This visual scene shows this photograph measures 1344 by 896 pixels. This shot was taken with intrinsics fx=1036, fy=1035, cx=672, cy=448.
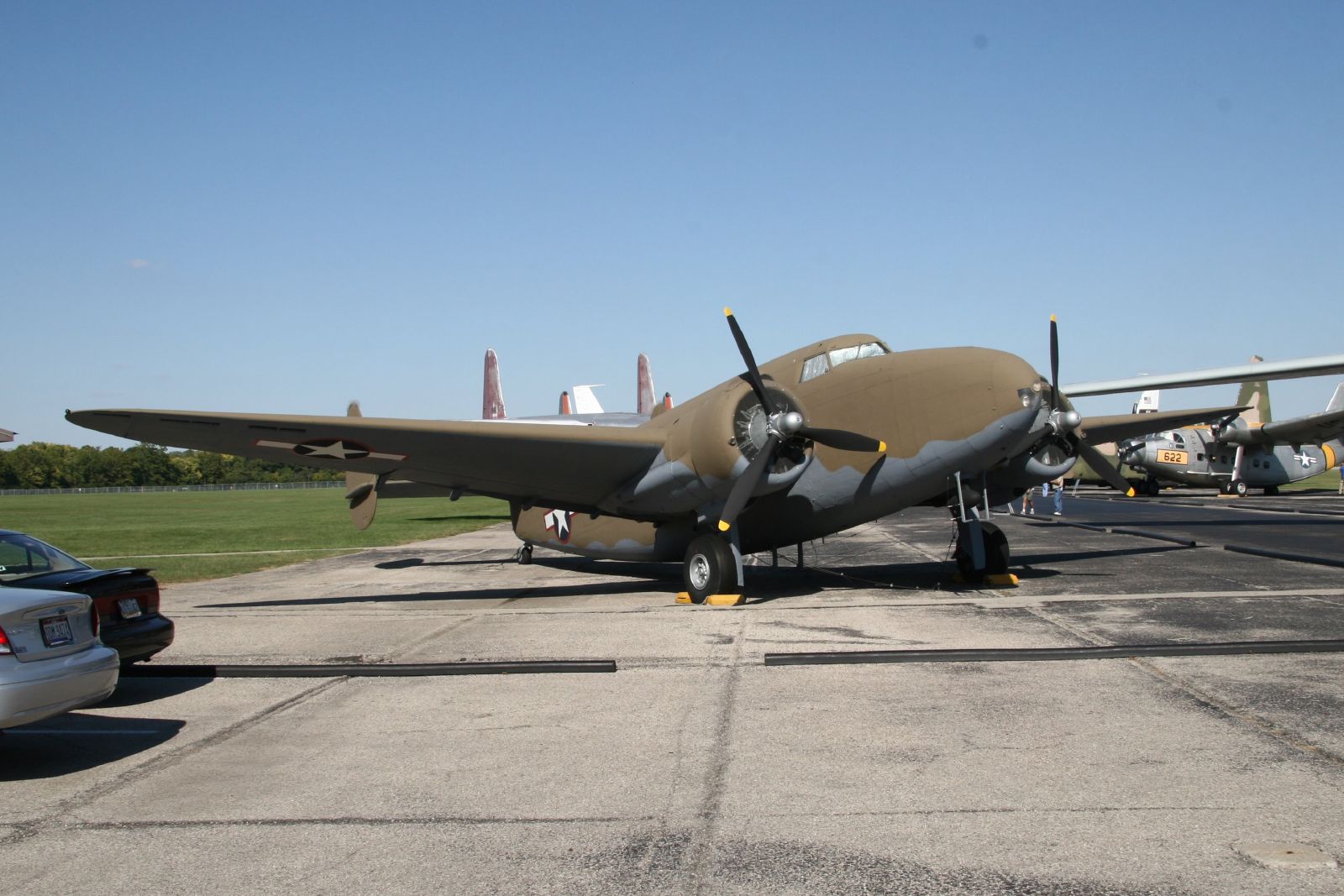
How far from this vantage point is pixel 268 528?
41.3 metres

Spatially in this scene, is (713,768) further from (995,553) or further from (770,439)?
(995,553)

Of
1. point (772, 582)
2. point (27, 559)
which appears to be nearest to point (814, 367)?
point (772, 582)

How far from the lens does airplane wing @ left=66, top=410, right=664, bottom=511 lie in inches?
543

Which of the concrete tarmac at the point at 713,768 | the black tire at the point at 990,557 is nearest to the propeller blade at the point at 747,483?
the concrete tarmac at the point at 713,768

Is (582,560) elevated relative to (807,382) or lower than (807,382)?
lower

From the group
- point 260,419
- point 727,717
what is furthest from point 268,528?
point 727,717

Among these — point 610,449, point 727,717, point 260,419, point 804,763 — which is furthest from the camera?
point 610,449

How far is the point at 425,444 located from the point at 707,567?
444cm

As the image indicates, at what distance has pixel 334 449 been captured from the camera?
1488cm

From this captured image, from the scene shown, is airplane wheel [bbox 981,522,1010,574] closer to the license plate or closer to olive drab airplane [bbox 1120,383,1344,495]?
the license plate

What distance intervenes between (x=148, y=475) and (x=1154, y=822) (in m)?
183

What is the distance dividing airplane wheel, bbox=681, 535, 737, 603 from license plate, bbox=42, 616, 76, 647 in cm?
924

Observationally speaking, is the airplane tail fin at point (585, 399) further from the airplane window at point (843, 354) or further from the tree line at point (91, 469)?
the tree line at point (91, 469)

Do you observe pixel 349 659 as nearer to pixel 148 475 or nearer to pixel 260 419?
pixel 260 419
